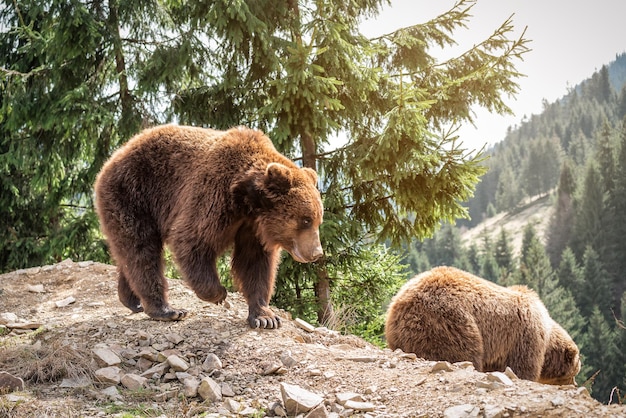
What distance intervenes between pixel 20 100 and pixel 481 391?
9.52m

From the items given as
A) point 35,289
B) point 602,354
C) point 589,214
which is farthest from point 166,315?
point 589,214

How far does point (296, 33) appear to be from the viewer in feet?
28.1

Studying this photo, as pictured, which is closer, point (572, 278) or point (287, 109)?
point (287, 109)

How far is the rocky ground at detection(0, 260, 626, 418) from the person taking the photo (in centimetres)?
340

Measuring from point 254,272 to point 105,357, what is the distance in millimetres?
1402

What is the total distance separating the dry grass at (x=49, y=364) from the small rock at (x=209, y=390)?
791 mm

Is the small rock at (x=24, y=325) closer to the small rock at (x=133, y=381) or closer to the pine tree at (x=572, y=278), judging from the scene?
the small rock at (x=133, y=381)

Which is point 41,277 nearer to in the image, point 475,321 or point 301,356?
point 301,356

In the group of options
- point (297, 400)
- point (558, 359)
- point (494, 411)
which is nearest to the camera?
point (494, 411)

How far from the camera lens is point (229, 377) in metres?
4.05

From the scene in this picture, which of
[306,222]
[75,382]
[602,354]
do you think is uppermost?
[306,222]

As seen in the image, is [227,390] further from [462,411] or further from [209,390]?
[462,411]

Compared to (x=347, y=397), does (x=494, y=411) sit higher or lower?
higher

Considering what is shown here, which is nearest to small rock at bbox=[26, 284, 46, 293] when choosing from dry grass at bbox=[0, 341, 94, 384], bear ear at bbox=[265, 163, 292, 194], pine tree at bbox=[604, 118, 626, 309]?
dry grass at bbox=[0, 341, 94, 384]
